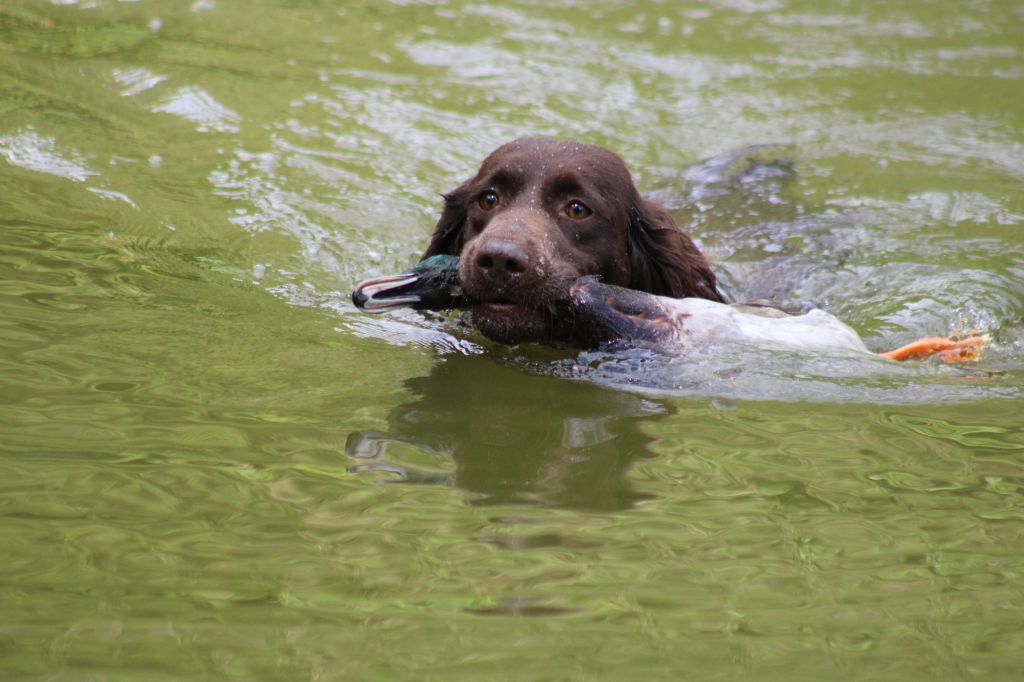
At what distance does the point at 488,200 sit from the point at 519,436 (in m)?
1.33

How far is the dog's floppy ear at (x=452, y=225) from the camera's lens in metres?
4.75

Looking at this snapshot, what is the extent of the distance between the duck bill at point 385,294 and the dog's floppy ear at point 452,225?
0.70 metres

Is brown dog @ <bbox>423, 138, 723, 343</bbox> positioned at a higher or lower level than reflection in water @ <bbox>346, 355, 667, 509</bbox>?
higher

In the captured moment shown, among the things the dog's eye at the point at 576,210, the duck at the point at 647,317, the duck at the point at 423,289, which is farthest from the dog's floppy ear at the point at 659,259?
the duck at the point at 423,289

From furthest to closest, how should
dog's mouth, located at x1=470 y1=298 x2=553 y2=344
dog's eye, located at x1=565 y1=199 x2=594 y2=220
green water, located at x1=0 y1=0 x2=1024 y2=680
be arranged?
dog's eye, located at x1=565 y1=199 x2=594 y2=220
dog's mouth, located at x1=470 y1=298 x2=553 y2=344
green water, located at x1=0 y1=0 x2=1024 y2=680

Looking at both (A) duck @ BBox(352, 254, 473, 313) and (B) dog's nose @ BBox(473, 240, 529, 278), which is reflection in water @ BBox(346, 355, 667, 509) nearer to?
(A) duck @ BBox(352, 254, 473, 313)

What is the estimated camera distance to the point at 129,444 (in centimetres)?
302

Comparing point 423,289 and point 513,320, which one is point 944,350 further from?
point 423,289

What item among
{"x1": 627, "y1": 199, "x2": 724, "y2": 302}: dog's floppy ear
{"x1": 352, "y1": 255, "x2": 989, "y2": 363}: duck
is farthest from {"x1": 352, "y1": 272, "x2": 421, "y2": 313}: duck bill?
{"x1": 627, "y1": 199, "x2": 724, "y2": 302}: dog's floppy ear

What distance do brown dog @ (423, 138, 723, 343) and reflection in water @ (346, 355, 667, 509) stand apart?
245mm

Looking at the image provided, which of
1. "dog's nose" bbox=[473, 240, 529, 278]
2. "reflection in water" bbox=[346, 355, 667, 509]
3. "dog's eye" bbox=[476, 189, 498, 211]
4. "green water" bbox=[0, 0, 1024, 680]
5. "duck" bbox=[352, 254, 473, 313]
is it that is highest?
"dog's eye" bbox=[476, 189, 498, 211]

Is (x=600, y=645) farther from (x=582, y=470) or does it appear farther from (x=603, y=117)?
(x=603, y=117)

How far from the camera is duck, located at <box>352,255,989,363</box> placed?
150 inches

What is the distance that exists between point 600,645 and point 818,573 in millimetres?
612
